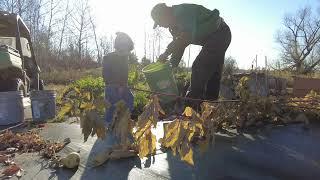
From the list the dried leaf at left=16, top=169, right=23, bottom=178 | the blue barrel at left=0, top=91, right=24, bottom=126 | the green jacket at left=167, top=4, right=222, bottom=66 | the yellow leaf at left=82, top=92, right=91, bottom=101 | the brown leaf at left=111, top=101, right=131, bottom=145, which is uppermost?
the green jacket at left=167, top=4, right=222, bottom=66

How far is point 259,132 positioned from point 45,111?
12.3ft

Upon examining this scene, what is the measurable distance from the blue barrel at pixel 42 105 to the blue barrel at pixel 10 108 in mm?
256

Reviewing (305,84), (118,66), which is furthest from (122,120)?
(305,84)

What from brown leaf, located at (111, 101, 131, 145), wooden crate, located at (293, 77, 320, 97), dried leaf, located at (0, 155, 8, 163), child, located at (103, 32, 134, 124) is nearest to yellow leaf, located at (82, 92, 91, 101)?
brown leaf, located at (111, 101, 131, 145)

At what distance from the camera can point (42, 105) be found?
717cm

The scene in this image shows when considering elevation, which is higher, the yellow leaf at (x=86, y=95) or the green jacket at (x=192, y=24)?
the green jacket at (x=192, y=24)

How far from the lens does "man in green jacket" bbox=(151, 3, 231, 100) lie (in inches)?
227

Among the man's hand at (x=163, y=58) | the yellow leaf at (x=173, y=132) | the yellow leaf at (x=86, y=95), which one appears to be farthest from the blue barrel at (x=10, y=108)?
the yellow leaf at (x=173, y=132)

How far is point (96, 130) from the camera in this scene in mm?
2654

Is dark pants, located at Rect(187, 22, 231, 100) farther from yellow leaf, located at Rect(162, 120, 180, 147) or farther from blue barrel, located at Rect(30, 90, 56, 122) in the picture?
yellow leaf, located at Rect(162, 120, 180, 147)

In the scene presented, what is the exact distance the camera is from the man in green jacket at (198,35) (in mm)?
5777

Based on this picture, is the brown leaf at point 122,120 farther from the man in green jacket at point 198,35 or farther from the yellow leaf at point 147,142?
the man in green jacket at point 198,35

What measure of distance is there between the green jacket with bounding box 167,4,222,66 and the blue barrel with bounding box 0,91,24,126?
9.09ft

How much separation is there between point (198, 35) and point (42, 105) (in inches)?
122
